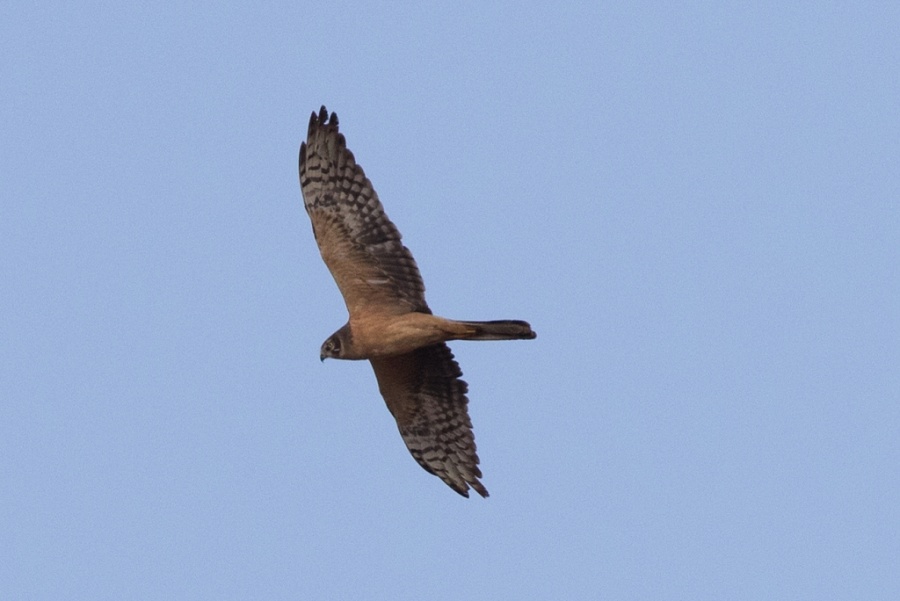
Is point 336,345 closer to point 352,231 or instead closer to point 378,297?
point 378,297

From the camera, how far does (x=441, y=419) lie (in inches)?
653

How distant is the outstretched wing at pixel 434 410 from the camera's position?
1623 cm

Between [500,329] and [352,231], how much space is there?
191cm

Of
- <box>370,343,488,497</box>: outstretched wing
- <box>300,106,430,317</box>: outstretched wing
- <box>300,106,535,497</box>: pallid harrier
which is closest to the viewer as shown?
<box>300,106,535,497</box>: pallid harrier

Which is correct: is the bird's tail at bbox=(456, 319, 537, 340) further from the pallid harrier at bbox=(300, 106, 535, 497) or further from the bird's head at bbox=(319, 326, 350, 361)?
the bird's head at bbox=(319, 326, 350, 361)

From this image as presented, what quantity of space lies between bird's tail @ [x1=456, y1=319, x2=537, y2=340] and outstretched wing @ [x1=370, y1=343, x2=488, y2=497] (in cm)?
107

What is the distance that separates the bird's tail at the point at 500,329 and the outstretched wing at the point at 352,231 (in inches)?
26.0

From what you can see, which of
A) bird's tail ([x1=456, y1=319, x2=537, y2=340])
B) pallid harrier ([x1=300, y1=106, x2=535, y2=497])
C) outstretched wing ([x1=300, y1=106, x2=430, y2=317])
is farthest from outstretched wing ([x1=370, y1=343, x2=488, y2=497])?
bird's tail ([x1=456, y1=319, x2=537, y2=340])

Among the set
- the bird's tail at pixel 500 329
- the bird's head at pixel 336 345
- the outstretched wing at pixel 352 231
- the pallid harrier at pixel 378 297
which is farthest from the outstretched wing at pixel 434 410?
the bird's tail at pixel 500 329

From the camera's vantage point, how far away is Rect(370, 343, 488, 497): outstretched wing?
1623cm

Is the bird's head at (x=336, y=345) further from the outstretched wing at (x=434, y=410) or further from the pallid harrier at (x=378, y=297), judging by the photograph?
the outstretched wing at (x=434, y=410)

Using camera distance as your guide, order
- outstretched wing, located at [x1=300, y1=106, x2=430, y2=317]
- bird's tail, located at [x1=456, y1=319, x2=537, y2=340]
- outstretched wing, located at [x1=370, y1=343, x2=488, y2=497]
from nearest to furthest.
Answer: bird's tail, located at [x1=456, y1=319, x2=537, y2=340]
outstretched wing, located at [x1=300, y1=106, x2=430, y2=317]
outstretched wing, located at [x1=370, y1=343, x2=488, y2=497]

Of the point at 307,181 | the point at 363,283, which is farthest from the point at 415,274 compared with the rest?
the point at 307,181

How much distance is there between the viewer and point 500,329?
1501 cm
